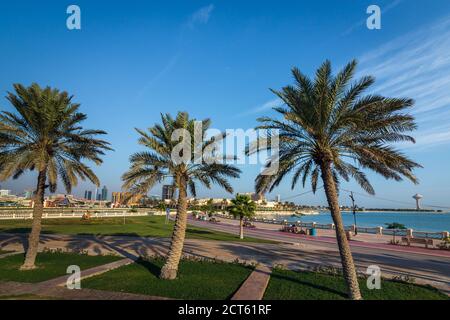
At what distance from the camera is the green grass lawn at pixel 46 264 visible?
12188 millimetres

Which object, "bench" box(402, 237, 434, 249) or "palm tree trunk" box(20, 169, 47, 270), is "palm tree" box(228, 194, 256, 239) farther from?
"palm tree trunk" box(20, 169, 47, 270)

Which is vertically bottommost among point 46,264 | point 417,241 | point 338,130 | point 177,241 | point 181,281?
point 417,241

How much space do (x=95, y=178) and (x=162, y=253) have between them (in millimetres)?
6572

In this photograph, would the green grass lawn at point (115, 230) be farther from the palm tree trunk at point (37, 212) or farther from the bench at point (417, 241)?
the palm tree trunk at point (37, 212)

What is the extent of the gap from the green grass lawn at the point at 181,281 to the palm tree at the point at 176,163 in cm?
126

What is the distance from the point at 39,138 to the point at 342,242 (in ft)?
49.2

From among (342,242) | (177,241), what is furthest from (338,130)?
(177,241)

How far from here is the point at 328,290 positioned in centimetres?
1098

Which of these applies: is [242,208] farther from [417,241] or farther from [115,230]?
[417,241]
